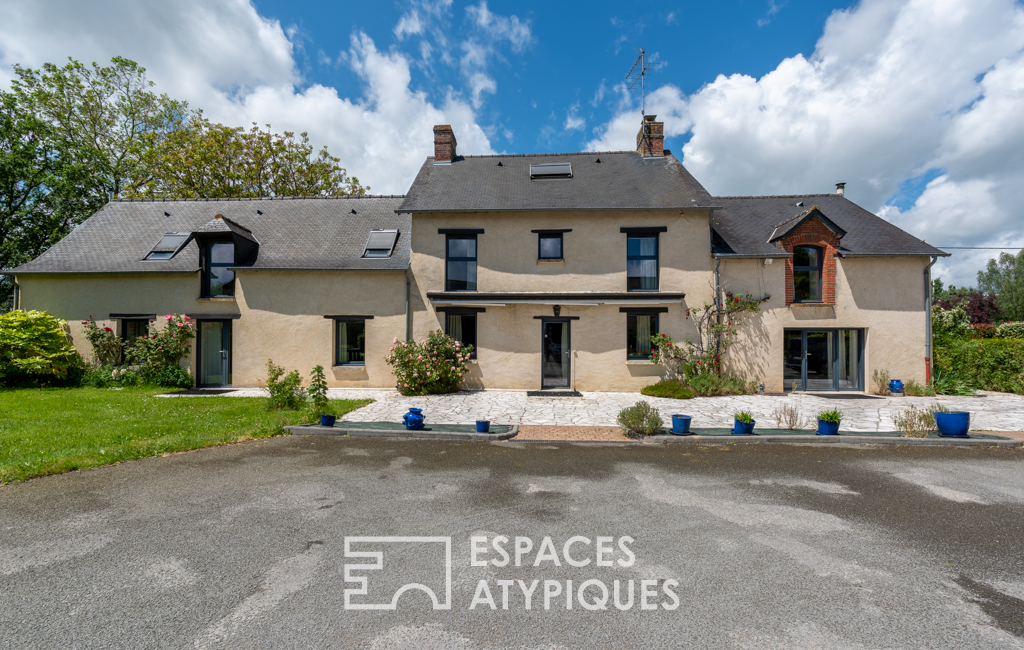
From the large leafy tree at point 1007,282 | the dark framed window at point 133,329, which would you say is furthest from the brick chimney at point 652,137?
the large leafy tree at point 1007,282

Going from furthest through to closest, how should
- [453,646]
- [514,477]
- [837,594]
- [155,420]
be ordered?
[155,420], [514,477], [837,594], [453,646]

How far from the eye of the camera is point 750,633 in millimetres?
2750

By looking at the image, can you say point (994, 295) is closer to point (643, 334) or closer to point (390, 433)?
Result: point (643, 334)

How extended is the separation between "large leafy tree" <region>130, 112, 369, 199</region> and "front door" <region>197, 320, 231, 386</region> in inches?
452

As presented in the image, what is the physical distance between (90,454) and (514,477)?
21.9ft

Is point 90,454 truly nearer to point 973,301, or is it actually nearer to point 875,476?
point 875,476

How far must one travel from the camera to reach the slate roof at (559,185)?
521 inches

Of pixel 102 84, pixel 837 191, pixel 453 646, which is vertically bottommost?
pixel 453 646

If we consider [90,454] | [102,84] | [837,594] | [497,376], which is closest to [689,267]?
[497,376]

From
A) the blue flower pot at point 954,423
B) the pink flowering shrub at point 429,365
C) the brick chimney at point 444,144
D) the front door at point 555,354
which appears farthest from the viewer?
the brick chimney at point 444,144

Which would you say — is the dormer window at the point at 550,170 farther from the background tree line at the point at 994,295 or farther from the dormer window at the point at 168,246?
the background tree line at the point at 994,295

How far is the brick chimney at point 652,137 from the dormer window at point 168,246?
60.0 feet

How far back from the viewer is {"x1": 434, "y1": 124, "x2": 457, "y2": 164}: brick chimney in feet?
53.9

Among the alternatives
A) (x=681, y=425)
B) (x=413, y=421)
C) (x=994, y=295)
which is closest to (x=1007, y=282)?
(x=994, y=295)
